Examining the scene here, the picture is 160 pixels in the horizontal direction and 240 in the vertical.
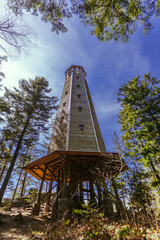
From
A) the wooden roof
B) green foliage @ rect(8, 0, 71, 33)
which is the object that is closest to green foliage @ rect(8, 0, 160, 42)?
green foliage @ rect(8, 0, 71, 33)

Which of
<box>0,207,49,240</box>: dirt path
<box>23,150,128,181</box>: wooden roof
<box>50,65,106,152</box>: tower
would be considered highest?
<box>50,65,106,152</box>: tower

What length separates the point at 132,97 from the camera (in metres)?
13.1

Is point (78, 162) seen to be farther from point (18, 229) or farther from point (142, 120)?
point (142, 120)

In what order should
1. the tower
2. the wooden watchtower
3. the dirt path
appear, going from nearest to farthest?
the dirt path < the wooden watchtower < the tower

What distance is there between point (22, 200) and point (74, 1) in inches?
759

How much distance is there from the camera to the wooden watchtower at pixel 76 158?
7910 millimetres

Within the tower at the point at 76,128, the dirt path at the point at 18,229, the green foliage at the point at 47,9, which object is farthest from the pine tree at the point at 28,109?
the green foliage at the point at 47,9

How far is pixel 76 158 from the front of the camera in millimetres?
8805

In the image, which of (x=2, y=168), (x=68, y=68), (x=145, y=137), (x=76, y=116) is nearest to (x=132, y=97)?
(x=145, y=137)

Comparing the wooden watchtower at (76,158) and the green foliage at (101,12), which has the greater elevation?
the green foliage at (101,12)

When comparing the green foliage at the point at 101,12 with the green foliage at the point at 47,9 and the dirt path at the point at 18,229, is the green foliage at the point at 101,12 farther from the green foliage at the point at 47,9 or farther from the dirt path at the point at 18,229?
the dirt path at the point at 18,229

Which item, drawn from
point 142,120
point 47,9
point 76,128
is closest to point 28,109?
point 76,128

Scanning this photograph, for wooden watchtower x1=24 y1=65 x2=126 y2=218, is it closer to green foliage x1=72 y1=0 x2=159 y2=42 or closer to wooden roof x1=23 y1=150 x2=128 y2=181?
wooden roof x1=23 y1=150 x2=128 y2=181

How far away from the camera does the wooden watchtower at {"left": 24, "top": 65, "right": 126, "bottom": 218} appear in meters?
7.91
